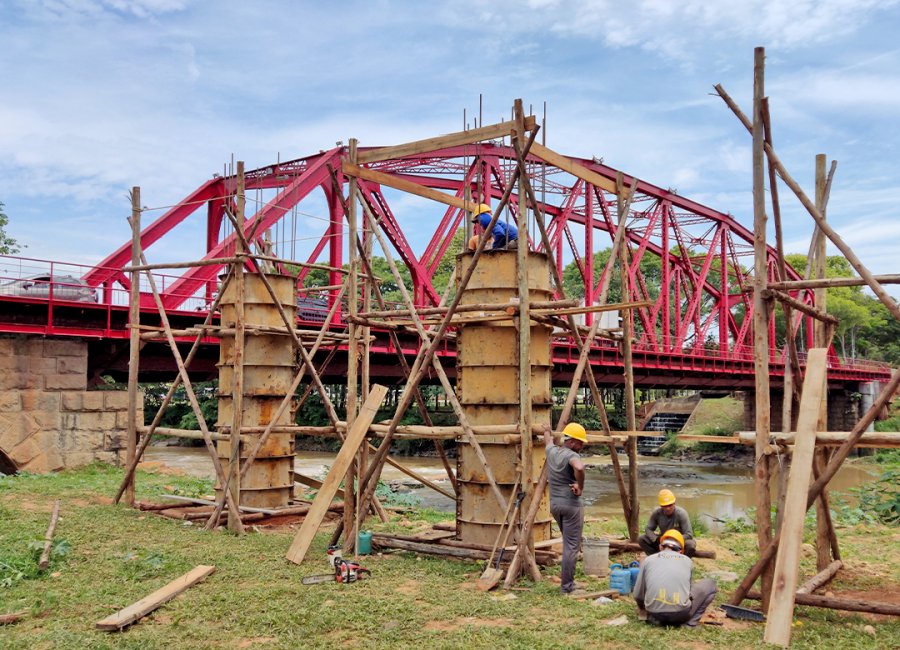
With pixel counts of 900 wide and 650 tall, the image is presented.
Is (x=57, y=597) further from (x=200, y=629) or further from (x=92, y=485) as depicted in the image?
(x=92, y=485)

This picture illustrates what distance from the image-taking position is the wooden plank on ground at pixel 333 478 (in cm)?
930

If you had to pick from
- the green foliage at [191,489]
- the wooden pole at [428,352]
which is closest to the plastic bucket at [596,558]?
the wooden pole at [428,352]

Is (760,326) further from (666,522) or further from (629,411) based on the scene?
(629,411)

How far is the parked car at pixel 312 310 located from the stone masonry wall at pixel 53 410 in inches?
361

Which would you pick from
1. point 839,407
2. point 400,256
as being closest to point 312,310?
point 400,256

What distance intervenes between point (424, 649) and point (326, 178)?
30.9 metres

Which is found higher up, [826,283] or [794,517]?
[826,283]

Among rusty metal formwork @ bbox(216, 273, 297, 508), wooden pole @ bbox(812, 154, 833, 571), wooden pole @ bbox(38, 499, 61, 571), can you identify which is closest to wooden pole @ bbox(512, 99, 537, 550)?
wooden pole @ bbox(812, 154, 833, 571)

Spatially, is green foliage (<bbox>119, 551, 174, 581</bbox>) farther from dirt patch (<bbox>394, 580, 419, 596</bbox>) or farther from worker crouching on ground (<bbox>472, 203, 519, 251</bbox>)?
worker crouching on ground (<bbox>472, 203, 519, 251</bbox>)

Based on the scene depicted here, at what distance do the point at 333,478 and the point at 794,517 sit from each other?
526cm

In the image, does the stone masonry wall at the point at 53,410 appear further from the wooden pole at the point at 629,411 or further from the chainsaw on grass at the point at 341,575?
the wooden pole at the point at 629,411

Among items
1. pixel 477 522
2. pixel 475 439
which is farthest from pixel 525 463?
pixel 477 522

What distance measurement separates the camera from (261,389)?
43.0 ft

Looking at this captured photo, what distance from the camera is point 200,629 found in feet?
22.0
